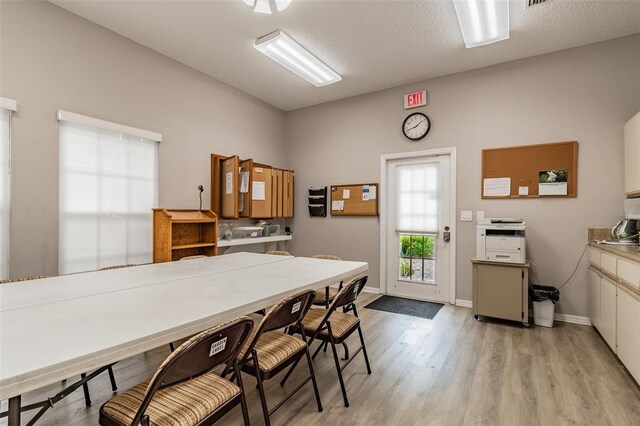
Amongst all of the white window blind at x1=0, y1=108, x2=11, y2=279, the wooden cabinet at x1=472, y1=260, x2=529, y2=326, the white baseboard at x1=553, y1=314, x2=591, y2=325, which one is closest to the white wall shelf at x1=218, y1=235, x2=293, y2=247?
the white window blind at x1=0, y1=108, x2=11, y2=279

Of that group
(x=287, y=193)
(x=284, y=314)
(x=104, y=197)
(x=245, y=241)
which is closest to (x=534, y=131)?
(x=287, y=193)

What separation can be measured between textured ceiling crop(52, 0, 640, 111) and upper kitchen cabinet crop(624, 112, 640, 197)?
104cm

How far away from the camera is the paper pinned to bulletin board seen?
15.9 ft

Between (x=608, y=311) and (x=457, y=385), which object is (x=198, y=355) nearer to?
(x=457, y=385)

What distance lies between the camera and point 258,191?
4695mm

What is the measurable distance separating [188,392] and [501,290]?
333cm

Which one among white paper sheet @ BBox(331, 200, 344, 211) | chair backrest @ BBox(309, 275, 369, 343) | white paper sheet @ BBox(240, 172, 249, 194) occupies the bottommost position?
chair backrest @ BBox(309, 275, 369, 343)

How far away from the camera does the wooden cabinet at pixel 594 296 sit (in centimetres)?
306

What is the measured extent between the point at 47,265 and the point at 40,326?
7.05 feet

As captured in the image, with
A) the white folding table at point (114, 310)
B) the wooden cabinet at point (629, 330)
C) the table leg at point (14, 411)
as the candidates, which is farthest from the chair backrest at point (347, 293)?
the wooden cabinet at point (629, 330)

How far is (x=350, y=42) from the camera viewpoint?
3.45 m

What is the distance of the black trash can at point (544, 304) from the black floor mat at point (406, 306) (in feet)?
3.48

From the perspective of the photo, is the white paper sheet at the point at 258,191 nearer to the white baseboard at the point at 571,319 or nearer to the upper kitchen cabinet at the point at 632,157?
the white baseboard at the point at 571,319

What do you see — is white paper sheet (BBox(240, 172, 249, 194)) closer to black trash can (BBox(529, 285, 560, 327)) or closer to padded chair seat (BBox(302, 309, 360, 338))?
padded chair seat (BBox(302, 309, 360, 338))
